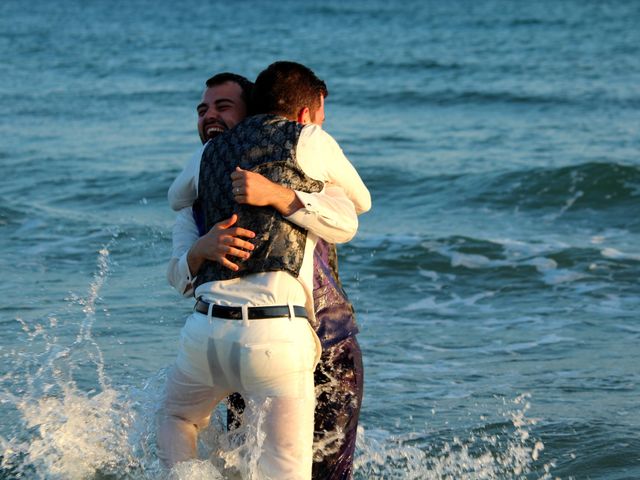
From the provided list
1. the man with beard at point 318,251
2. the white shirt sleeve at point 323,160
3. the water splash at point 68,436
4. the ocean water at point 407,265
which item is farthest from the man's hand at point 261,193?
the water splash at point 68,436

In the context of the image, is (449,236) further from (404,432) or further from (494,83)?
(494,83)

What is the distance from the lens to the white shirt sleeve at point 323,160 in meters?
3.57

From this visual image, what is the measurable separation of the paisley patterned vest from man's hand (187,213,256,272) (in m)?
0.03

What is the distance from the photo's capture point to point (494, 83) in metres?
22.4

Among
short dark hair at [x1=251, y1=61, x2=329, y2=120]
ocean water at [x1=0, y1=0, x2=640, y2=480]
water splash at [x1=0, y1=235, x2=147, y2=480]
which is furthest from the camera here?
ocean water at [x1=0, y1=0, x2=640, y2=480]

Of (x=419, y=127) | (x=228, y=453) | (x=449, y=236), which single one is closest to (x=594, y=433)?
(x=228, y=453)

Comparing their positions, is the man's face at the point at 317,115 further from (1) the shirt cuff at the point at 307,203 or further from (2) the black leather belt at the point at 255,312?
(2) the black leather belt at the point at 255,312

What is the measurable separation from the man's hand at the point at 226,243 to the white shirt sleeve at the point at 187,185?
0.21 m

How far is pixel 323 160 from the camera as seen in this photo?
11.9 feet

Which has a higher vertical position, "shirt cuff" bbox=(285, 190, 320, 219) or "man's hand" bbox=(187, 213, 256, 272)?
"shirt cuff" bbox=(285, 190, 320, 219)

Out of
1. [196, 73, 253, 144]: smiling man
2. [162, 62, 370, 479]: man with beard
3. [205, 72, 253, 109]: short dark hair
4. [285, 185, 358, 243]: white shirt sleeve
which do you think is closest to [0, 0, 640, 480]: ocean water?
[162, 62, 370, 479]: man with beard

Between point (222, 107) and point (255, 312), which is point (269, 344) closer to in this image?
point (255, 312)

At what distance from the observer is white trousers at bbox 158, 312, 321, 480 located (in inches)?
139

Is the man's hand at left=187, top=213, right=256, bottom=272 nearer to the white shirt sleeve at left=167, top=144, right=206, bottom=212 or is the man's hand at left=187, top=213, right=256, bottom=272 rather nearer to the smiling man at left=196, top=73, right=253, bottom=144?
the white shirt sleeve at left=167, top=144, right=206, bottom=212
